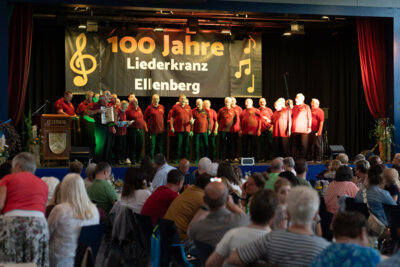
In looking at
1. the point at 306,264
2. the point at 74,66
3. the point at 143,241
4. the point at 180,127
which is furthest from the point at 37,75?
the point at 306,264

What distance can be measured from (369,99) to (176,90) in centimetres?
492

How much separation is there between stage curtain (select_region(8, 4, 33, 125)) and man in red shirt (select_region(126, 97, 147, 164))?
236cm

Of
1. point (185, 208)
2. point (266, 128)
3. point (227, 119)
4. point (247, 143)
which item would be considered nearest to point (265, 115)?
point (266, 128)

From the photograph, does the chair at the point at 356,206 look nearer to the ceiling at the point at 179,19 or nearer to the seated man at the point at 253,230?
the seated man at the point at 253,230

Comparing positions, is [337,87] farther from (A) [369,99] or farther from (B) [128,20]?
(B) [128,20]

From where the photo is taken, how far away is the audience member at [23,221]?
Result: 4.28m

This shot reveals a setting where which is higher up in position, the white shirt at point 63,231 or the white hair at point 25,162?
the white hair at point 25,162

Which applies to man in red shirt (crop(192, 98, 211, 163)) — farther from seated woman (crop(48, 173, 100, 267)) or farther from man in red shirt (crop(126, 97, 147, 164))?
seated woman (crop(48, 173, 100, 267))

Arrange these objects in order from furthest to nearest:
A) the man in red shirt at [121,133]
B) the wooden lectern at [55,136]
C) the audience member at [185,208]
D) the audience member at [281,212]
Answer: the man in red shirt at [121,133] → the wooden lectern at [55,136] → the audience member at [185,208] → the audience member at [281,212]

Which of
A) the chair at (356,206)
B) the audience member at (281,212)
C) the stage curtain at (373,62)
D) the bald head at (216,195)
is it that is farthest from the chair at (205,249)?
the stage curtain at (373,62)

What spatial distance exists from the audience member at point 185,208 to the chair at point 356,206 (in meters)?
1.51

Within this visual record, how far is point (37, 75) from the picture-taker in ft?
50.9

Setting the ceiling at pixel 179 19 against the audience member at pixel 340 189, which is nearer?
the audience member at pixel 340 189

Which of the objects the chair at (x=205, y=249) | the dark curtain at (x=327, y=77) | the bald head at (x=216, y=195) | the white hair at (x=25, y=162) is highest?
the dark curtain at (x=327, y=77)
